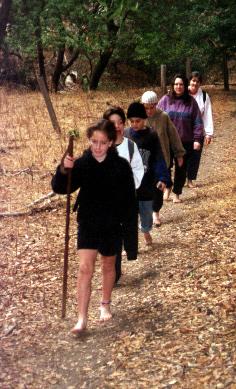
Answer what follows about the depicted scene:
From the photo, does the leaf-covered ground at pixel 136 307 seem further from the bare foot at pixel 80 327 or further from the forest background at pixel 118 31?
the forest background at pixel 118 31

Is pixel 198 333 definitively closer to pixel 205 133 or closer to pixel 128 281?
pixel 128 281

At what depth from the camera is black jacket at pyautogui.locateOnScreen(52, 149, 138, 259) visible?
13.8ft

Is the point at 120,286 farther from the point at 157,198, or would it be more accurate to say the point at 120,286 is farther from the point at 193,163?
the point at 193,163

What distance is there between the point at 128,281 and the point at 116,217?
146 cm

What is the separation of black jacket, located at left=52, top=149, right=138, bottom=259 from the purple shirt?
366 centimetres

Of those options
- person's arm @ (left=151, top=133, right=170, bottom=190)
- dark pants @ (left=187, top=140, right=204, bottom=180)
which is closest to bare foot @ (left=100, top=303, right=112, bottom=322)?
person's arm @ (left=151, top=133, right=170, bottom=190)

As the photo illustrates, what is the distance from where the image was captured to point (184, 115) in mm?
7793

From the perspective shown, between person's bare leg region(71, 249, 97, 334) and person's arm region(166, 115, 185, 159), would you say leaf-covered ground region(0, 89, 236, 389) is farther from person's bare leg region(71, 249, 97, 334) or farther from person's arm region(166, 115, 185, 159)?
person's arm region(166, 115, 185, 159)

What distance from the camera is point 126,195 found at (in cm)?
434

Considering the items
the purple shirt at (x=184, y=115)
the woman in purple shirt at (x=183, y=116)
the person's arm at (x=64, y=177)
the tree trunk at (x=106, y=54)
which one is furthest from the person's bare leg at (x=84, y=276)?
the tree trunk at (x=106, y=54)

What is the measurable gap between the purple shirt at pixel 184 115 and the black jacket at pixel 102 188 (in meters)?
3.66

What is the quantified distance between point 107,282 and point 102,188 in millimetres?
858

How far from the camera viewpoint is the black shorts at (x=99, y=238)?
4281 millimetres

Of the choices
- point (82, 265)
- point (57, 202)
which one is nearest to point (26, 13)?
point (57, 202)
